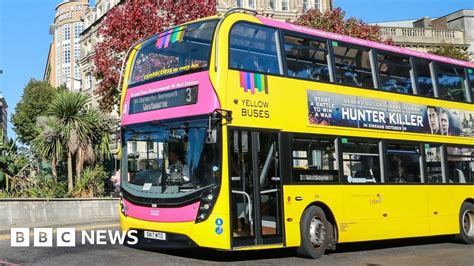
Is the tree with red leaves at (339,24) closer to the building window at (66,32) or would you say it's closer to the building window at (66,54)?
the building window at (66,54)

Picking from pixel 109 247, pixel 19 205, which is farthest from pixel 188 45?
pixel 19 205

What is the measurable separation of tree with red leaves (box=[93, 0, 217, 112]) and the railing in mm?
23779

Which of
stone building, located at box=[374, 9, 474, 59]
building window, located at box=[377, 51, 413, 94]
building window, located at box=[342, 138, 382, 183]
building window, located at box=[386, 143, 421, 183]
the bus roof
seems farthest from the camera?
stone building, located at box=[374, 9, 474, 59]

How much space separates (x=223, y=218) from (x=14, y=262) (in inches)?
145

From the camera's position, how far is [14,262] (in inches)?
357

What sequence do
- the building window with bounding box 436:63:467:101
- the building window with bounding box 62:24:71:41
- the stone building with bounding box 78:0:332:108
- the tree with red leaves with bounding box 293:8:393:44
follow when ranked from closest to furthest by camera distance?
the building window with bounding box 436:63:467:101 < the tree with red leaves with bounding box 293:8:393:44 < the stone building with bounding box 78:0:332:108 < the building window with bounding box 62:24:71:41

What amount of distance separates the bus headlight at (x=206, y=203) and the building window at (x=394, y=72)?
5.14 m

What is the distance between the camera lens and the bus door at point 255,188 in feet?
29.0

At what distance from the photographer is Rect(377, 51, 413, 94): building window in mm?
11891

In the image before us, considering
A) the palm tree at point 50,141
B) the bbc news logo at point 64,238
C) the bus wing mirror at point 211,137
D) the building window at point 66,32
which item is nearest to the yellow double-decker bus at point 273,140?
the bus wing mirror at point 211,137

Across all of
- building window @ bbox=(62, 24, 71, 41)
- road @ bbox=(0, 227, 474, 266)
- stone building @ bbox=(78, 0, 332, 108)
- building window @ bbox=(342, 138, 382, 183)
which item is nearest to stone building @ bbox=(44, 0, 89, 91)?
building window @ bbox=(62, 24, 71, 41)

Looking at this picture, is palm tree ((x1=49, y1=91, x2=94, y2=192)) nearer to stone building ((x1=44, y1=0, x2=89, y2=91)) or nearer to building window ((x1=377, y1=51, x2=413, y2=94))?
building window ((x1=377, y1=51, x2=413, y2=94))

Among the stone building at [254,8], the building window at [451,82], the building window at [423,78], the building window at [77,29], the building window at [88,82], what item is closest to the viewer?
the building window at [423,78]

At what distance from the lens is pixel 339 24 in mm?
24969
